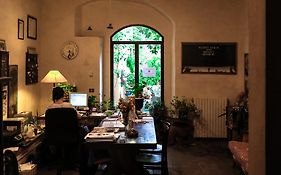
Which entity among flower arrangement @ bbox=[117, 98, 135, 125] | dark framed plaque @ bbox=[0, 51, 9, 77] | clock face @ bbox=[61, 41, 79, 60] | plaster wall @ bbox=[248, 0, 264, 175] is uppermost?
clock face @ bbox=[61, 41, 79, 60]

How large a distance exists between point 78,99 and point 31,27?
1692mm

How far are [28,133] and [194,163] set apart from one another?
2.72m

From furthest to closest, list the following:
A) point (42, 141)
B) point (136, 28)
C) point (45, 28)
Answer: point (136, 28), point (45, 28), point (42, 141)

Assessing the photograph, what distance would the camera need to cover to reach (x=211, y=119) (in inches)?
287

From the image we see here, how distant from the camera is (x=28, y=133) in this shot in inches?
194

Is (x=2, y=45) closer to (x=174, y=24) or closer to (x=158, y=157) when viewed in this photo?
(x=158, y=157)

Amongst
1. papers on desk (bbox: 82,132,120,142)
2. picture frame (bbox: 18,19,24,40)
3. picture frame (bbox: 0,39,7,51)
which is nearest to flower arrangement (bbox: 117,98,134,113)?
papers on desk (bbox: 82,132,120,142)

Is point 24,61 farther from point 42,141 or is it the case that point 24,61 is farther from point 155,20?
point 155,20

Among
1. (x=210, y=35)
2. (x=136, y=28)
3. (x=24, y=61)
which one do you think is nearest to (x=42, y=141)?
(x=24, y=61)

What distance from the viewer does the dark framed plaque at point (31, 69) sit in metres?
6.35

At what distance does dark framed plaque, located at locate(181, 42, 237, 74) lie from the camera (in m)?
7.29

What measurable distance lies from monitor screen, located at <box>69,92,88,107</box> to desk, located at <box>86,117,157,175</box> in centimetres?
236

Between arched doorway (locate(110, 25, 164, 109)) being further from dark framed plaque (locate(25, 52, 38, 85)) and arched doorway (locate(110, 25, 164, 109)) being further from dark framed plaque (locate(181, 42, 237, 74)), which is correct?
dark framed plaque (locate(25, 52, 38, 85))

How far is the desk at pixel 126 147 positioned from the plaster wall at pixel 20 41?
2696 mm
